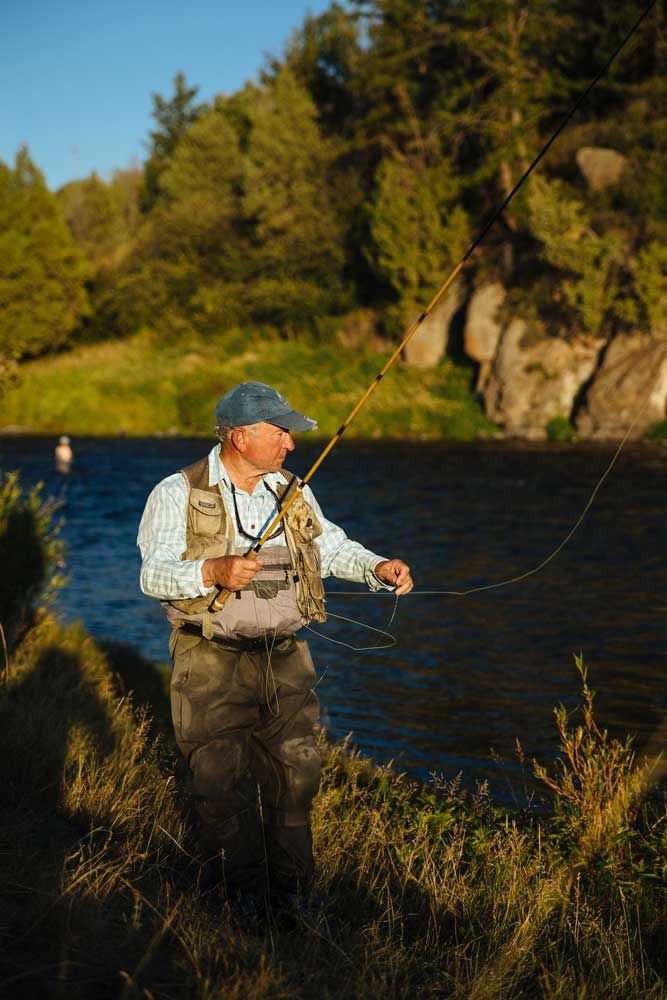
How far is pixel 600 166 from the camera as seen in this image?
128 feet

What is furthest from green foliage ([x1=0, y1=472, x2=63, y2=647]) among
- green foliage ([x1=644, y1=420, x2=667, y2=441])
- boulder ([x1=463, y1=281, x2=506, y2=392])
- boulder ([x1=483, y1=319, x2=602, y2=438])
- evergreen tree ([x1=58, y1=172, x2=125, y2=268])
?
evergreen tree ([x1=58, y1=172, x2=125, y2=268])

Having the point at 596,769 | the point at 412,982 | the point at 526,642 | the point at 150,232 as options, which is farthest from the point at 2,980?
the point at 150,232

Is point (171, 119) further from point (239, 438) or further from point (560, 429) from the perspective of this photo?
point (239, 438)

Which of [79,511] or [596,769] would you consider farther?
[79,511]

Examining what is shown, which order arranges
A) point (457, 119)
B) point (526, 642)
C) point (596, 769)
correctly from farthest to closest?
point (457, 119) < point (526, 642) < point (596, 769)

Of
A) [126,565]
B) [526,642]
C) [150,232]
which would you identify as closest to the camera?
[526,642]

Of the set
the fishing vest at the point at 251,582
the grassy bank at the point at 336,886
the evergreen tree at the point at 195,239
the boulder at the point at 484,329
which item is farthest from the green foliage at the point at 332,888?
the evergreen tree at the point at 195,239

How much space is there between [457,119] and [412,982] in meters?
41.9

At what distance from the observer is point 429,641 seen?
11.9m

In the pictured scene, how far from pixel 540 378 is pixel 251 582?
1389 inches

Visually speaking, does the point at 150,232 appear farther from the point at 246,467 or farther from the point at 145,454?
the point at 246,467

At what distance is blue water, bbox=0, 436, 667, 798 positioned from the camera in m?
8.84

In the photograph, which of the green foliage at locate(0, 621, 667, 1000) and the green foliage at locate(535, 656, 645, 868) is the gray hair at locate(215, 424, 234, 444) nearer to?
the green foliage at locate(0, 621, 667, 1000)

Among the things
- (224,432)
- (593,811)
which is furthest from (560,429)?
(224,432)
